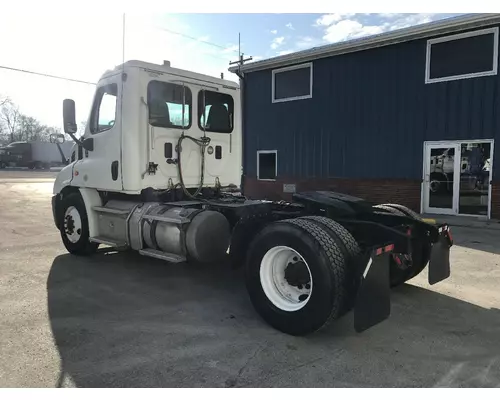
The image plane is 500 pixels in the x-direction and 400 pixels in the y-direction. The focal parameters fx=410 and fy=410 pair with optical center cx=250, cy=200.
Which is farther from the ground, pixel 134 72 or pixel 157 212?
pixel 134 72

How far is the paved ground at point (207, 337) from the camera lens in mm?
3086

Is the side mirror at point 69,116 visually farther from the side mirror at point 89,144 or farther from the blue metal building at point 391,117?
the blue metal building at point 391,117

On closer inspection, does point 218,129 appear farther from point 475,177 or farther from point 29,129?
Result: point 29,129

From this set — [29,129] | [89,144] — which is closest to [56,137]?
[89,144]

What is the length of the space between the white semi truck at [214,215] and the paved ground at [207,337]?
0.33m

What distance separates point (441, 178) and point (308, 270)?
9.67 metres

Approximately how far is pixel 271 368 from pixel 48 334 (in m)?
2.11

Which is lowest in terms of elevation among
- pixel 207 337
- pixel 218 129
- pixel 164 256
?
pixel 207 337

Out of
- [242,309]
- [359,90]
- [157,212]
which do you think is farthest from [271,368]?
[359,90]

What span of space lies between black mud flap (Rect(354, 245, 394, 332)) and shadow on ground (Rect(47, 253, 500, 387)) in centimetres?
30

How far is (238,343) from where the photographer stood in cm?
364

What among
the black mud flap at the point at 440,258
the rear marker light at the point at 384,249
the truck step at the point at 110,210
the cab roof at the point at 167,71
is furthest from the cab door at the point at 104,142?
the black mud flap at the point at 440,258

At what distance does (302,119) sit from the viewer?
14.9 metres
